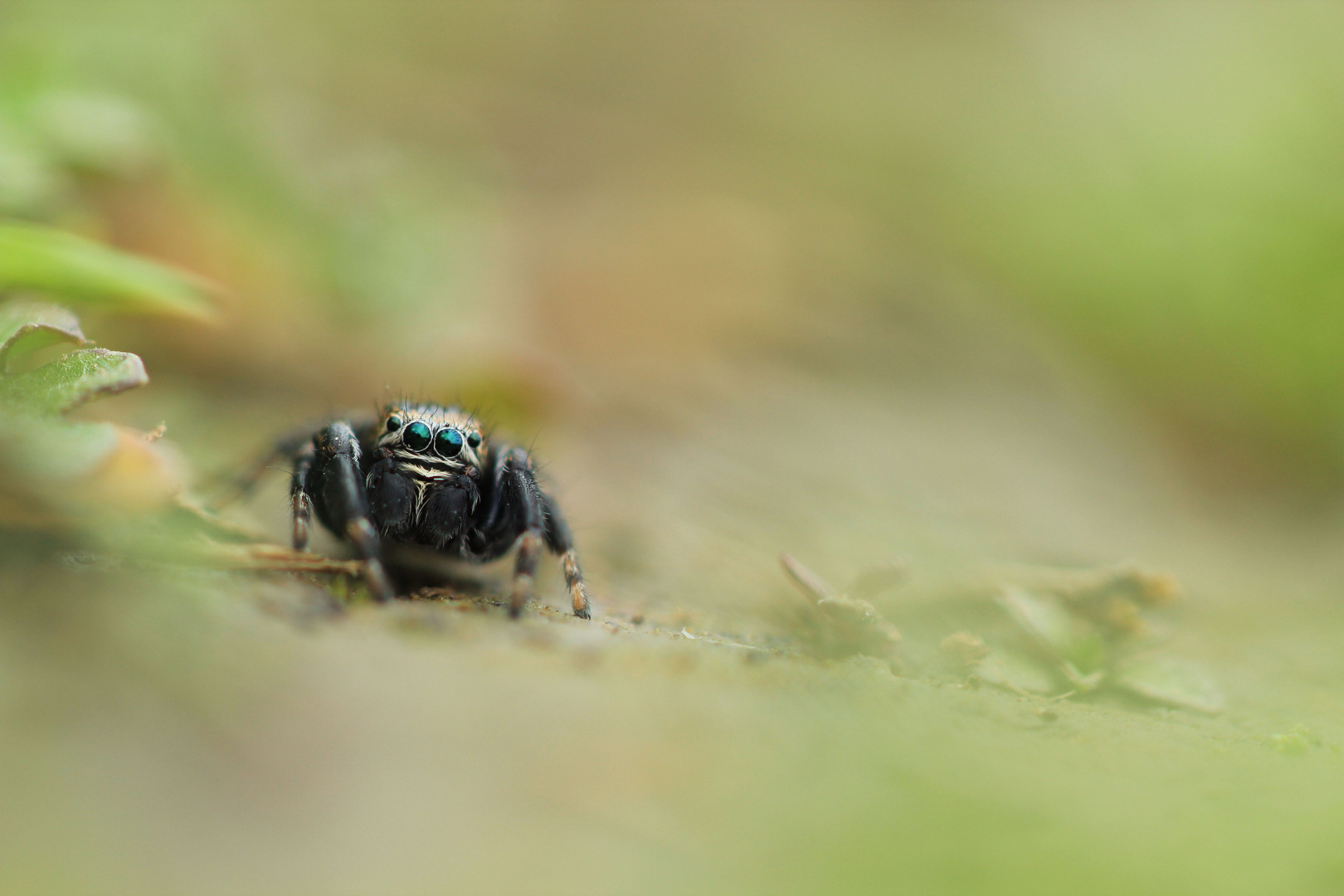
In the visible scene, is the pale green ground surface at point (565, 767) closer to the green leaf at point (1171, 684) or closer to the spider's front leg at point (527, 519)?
the green leaf at point (1171, 684)

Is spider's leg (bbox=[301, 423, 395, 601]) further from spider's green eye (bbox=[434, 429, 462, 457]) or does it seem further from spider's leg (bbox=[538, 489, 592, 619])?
spider's leg (bbox=[538, 489, 592, 619])

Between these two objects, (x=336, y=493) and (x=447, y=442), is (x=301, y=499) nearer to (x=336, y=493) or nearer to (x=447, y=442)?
(x=336, y=493)

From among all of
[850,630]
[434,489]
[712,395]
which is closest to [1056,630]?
[850,630]

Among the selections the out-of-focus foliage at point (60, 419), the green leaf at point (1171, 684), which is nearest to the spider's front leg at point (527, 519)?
the out-of-focus foliage at point (60, 419)

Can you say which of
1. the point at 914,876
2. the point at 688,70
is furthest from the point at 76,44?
the point at 688,70

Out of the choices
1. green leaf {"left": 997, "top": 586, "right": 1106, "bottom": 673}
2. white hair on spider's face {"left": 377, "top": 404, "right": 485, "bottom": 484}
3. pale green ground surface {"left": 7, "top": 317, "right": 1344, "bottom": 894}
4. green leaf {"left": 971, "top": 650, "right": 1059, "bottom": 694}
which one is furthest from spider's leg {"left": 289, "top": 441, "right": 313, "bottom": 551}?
green leaf {"left": 997, "top": 586, "right": 1106, "bottom": 673}

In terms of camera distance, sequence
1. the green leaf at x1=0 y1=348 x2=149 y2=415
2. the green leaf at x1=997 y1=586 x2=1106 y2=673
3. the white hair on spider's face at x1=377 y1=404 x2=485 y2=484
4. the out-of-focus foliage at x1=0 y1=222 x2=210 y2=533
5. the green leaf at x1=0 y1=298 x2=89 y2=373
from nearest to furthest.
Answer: the out-of-focus foliage at x1=0 y1=222 x2=210 y2=533
the green leaf at x1=0 y1=348 x2=149 y2=415
the green leaf at x1=0 y1=298 x2=89 y2=373
the green leaf at x1=997 y1=586 x2=1106 y2=673
the white hair on spider's face at x1=377 y1=404 x2=485 y2=484
